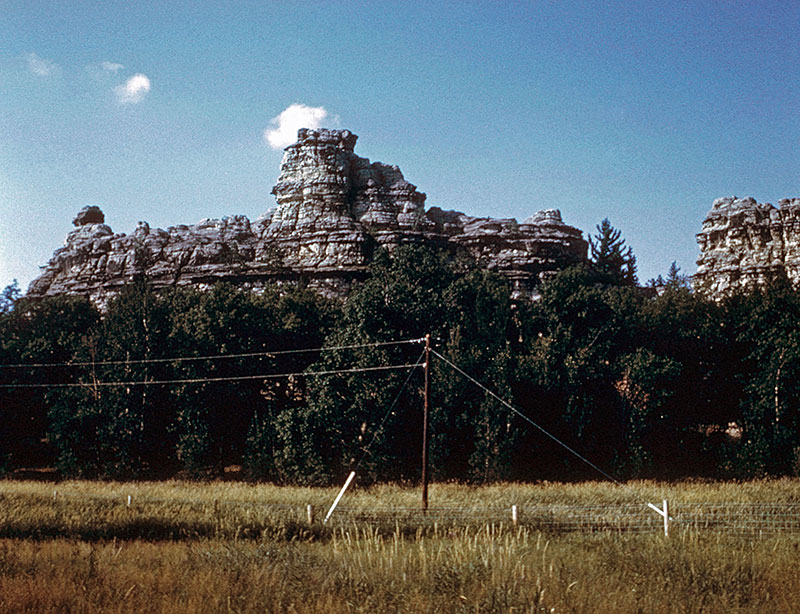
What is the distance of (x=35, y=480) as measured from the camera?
36.9m

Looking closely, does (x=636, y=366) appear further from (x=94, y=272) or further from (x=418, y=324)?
(x=94, y=272)

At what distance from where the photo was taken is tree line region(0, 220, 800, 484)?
Answer: 33938mm

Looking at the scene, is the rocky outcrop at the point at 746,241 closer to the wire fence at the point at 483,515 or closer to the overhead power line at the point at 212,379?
the overhead power line at the point at 212,379

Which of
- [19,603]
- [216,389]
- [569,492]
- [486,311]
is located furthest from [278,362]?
[19,603]

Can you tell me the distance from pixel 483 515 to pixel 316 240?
5944 cm

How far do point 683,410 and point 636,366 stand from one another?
206 inches

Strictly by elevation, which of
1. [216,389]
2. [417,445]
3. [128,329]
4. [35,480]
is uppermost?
[128,329]

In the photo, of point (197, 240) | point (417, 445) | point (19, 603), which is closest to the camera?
point (19, 603)

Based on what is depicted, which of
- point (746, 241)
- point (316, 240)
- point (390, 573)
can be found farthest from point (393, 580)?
point (746, 241)

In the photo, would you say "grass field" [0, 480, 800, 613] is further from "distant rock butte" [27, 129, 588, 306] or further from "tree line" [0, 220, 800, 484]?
"distant rock butte" [27, 129, 588, 306]

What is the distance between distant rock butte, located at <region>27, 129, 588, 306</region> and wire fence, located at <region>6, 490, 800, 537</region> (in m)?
45.8

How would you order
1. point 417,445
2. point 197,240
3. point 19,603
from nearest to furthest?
1. point 19,603
2. point 417,445
3. point 197,240

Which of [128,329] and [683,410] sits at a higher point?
[128,329]

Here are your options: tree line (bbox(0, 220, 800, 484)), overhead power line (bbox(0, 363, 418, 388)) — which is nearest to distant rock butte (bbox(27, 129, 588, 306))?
tree line (bbox(0, 220, 800, 484))
